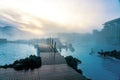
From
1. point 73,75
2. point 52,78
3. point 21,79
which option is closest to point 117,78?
point 73,75

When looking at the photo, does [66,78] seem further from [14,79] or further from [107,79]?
[107,79]

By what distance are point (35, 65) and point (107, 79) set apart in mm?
21714

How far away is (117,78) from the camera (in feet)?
155

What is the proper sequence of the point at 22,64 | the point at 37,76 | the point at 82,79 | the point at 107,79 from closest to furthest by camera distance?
the point at 82,79, the point at 37,76, the point at 22,64, the point at 107,79

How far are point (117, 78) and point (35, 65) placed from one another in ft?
81.0

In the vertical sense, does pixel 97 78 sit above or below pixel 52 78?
below

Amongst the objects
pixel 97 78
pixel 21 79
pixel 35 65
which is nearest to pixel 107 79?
pixel 97 78

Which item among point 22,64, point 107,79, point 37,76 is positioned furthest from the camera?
point 107,79

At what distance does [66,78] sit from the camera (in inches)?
1053

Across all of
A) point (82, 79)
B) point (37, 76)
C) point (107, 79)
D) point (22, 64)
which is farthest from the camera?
point (107, 79)

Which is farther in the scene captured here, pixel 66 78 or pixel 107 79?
pixel 107 79

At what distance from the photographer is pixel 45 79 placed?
2630 centimetres

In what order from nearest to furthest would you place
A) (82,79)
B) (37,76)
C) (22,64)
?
1. (82,79)
2. (37,76)
3. (22,64)

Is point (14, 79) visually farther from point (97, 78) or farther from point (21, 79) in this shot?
point (97, 78)
